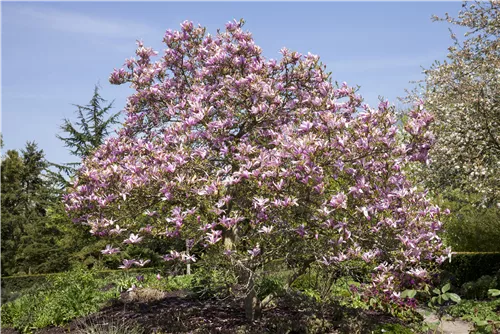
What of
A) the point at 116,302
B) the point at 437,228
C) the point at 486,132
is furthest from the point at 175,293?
the point at 486,132

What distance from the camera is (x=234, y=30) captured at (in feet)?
27.5

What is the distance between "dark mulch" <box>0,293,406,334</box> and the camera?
7.67m

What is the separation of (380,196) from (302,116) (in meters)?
1.87

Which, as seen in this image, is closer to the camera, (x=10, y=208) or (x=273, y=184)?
(x=273, y=184)

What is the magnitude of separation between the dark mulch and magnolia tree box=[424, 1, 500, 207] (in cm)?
481

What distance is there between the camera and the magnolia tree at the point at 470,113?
11672mm

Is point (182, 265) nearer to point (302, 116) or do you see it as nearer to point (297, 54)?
point (302, 116)

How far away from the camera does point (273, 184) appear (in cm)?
555

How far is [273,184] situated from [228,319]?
4.02m

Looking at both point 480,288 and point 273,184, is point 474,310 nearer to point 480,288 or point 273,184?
point 480,288

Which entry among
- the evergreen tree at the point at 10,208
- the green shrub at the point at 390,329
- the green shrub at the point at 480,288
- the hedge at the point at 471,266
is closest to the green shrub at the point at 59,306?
the green shrub at the point at 390,329

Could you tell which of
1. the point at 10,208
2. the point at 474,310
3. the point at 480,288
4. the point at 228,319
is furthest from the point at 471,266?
the point at 10,208

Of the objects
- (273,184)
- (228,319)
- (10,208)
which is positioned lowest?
(228,319)

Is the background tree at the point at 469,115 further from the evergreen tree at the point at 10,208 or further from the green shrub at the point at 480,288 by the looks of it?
the evergreen tree at the point at 10,208
